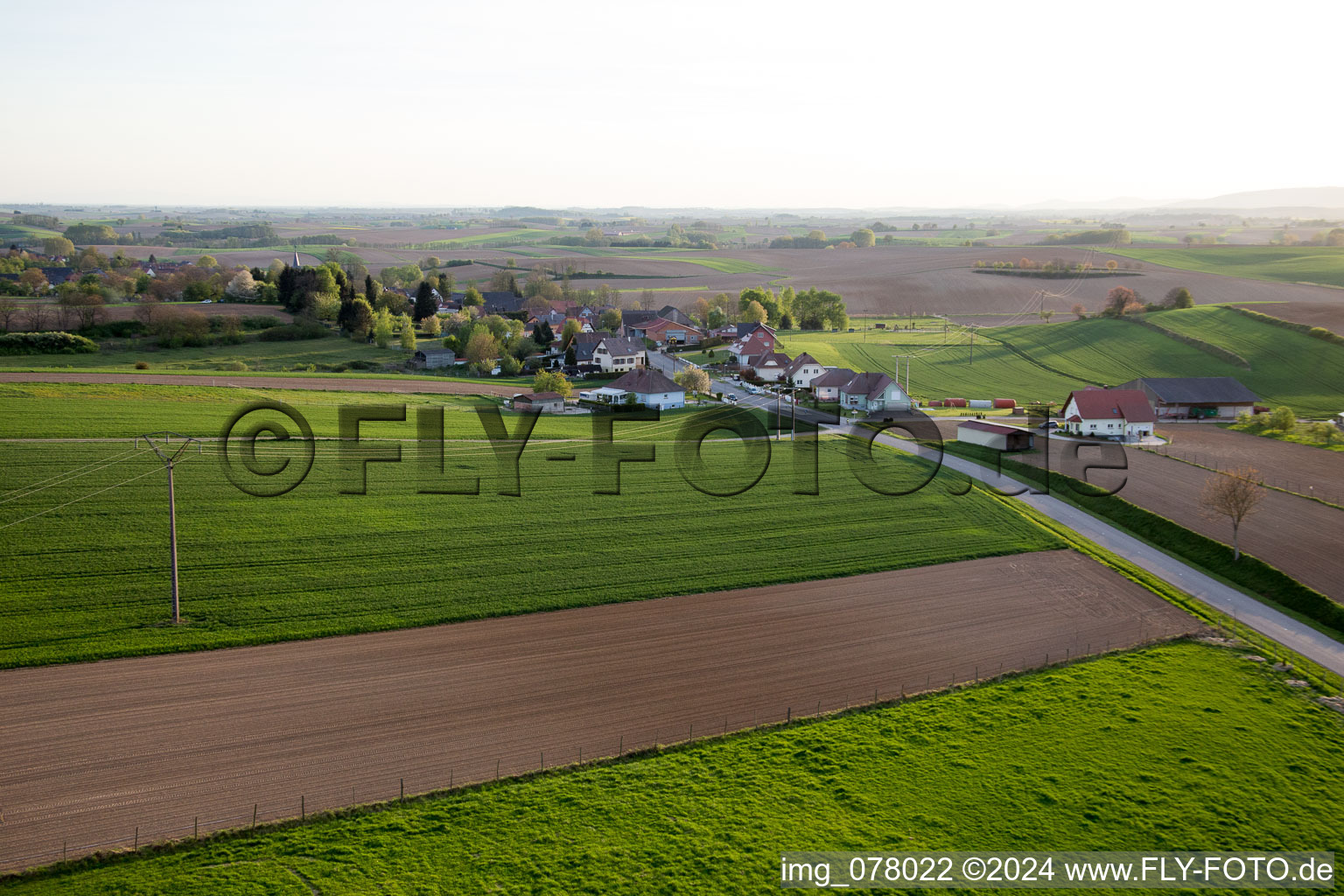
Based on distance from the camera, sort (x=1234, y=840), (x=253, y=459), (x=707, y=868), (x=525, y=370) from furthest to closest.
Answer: (x=525, y=370)
(x=253, y=459)
(x=1234, y=840)
(x=707, y=868)

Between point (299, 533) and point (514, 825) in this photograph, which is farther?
point (299, 533)

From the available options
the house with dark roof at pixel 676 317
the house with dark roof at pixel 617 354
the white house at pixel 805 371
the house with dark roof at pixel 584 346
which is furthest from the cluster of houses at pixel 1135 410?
the house with dark roof at pixel 676 317

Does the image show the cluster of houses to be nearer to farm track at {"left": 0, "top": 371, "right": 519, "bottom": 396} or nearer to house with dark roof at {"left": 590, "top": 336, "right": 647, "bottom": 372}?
house with dark roof at {"left": 590, "top": 336, "right": 647, "bottom": 372}

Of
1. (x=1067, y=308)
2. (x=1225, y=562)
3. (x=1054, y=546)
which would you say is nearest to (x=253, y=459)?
(x=1054, y=546)

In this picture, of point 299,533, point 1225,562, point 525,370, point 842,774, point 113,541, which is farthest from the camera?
point 525,370

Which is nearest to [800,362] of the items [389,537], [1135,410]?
[1135,410]

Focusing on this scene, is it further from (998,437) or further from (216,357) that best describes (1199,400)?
(216,357)

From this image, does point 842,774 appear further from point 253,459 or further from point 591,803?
point 253,459
